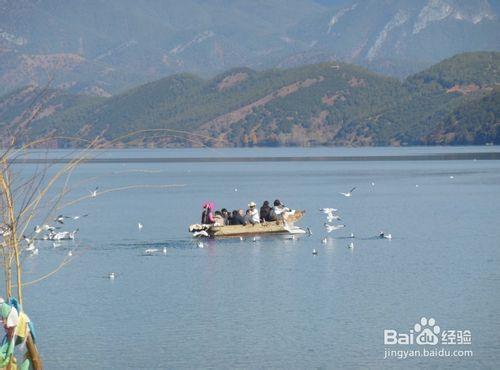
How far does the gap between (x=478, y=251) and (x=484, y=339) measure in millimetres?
17927

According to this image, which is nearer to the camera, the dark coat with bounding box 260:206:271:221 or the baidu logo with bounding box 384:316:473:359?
the baidu logo with bounding box 384:316:473:359

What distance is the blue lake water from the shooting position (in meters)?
23.3

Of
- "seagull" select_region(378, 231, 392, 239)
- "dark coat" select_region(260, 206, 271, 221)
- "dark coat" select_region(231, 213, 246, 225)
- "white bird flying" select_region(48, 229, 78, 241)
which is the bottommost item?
"seagull" select_region(378, 231, 392, 239)

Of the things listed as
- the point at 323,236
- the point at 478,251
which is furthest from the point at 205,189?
the point at 478,251

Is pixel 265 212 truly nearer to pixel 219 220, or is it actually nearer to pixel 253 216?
pixel 253 216

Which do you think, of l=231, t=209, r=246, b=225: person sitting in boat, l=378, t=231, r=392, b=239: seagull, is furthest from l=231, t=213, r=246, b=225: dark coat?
l=378, t=231, r=392, b=239: seagull

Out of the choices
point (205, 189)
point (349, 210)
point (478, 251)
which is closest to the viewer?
point (478, 251)

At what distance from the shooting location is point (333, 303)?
1148 inches

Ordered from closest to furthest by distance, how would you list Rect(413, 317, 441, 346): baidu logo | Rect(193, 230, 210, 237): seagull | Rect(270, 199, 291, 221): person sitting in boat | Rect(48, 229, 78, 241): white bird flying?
Rect(413, 317, 441, 346): baidu logo
Rect(193, 230, 210, 237): seagull
Rect(48, 229, 78, 241): white bird flying
Rect(270, 199, 291, 221): person sitting in boat

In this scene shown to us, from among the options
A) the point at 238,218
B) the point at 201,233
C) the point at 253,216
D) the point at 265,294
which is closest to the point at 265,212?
the point at 253,216

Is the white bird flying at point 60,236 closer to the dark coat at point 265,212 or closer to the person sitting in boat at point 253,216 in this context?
the person sitting in boat at point 253,216

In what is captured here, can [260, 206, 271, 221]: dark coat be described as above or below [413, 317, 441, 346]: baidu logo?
above

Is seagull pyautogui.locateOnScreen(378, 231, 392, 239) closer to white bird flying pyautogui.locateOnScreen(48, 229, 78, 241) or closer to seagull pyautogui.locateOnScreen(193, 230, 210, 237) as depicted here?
seagull pyautogui.locateOnScreen(193, 230, 210, 237)

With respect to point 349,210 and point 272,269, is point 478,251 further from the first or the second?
point 349,210
